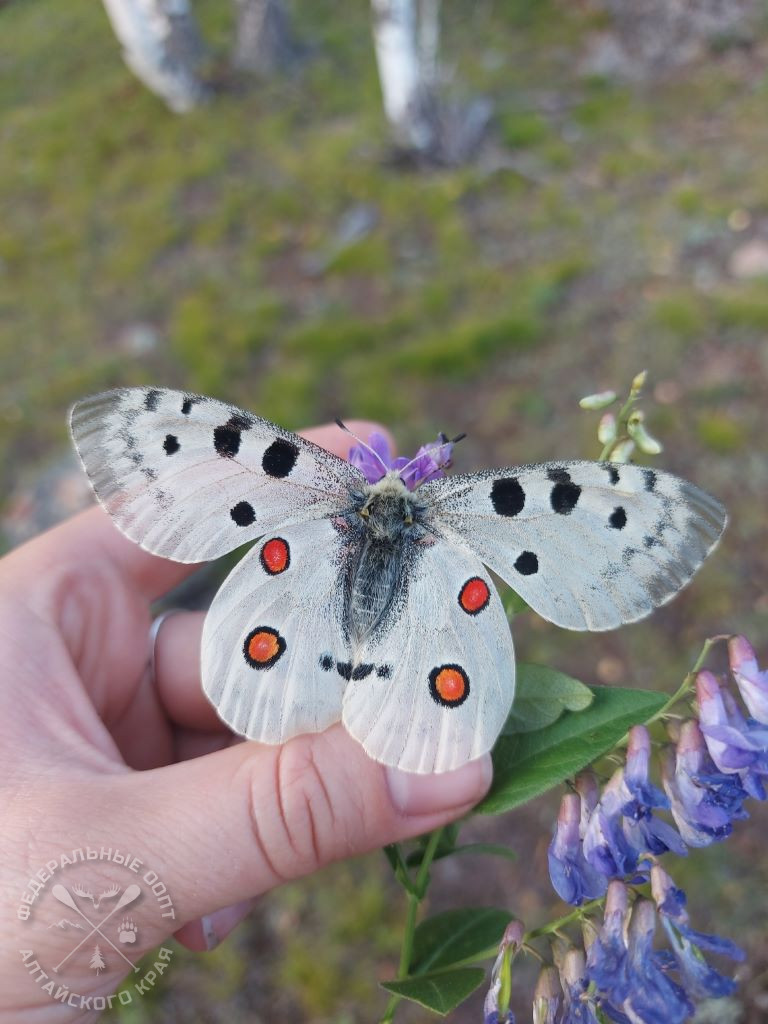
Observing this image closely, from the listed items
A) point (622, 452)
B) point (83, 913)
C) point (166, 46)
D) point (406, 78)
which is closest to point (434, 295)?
point (406, 78)

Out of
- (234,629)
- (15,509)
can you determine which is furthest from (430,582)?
(15,509)

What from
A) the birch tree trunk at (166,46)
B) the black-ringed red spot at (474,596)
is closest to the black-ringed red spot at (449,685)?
the black-ringed red spot at (474,596)

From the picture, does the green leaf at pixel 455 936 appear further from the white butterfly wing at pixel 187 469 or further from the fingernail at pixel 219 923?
the white butterfly wing at pixel 187 469

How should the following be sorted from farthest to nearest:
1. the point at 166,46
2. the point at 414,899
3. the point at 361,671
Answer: the point at 166,46 → the point at 414,899 → the point at 361,671

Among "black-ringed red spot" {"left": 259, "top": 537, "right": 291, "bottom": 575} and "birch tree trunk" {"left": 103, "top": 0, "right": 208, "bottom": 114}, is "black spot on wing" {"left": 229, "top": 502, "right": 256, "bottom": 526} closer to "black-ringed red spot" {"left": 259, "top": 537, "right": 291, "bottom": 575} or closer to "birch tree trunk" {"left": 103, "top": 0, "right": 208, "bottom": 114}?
"black-ringed red spot" {"left": 259, "top": 537, "right": 291, "bottom": 575}

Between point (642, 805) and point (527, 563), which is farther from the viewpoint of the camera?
point (527, 563)

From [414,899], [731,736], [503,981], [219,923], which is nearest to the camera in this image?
[731,736]

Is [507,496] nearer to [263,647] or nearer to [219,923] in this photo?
[263,647]
